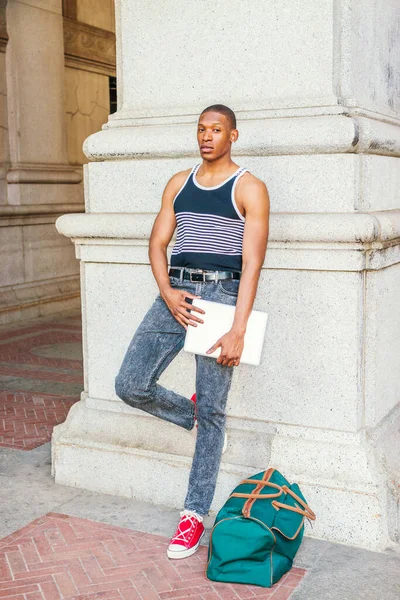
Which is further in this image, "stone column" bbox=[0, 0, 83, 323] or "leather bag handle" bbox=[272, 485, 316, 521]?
"stone column" bbox=[0, 0, 83, 323]

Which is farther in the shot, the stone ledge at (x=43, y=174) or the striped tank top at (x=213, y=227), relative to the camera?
the stone ledge at (x=43, y=174)

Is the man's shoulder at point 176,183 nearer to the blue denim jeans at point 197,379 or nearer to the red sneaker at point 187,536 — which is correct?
the blue denim jeans at point 197,379

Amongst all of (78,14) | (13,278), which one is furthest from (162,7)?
(78,14)

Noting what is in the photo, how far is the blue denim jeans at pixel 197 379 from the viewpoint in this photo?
3.85 meters

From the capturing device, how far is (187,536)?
3.85 m

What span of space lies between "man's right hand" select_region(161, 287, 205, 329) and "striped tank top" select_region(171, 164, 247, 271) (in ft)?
0.48

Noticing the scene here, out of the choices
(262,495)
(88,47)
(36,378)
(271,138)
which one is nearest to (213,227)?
(271,138)

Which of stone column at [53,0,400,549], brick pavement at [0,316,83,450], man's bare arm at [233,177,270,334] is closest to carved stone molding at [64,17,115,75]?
brick pavement at [0,316,83,450]

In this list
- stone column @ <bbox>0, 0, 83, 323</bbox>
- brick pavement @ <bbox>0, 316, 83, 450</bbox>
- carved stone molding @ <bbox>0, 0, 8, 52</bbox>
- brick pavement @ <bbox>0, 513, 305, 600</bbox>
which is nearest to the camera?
brick pavement @ <bbox>0, 513, 305, 600</bbox>

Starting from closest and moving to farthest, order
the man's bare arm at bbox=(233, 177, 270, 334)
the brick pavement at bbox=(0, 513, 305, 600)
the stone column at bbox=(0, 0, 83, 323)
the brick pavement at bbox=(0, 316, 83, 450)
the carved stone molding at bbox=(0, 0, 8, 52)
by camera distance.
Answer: the brick pavement at bbox=(0, 513, 305, 600) → the man's bare arm at bbox=(233, 177, 270, 334) → the brick pavement at bbox=(0, 316, 83, 450) → the carved stone molding at bbox=(0, 0, 8, 52) → the stone column at bbox=(0, 0, 83, 323)

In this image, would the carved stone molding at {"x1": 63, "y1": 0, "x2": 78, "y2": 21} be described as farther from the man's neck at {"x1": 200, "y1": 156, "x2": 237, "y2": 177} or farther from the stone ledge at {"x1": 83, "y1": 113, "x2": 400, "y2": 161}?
the man's neck at {"x1": 200, "y1": 156, "x2": 237, "y2": 177}

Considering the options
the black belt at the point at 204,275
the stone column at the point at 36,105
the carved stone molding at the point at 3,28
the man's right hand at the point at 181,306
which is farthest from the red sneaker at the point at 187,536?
the carved stone molding at the point at 3,28

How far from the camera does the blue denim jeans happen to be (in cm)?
385

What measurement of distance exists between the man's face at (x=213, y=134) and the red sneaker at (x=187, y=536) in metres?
1.75
